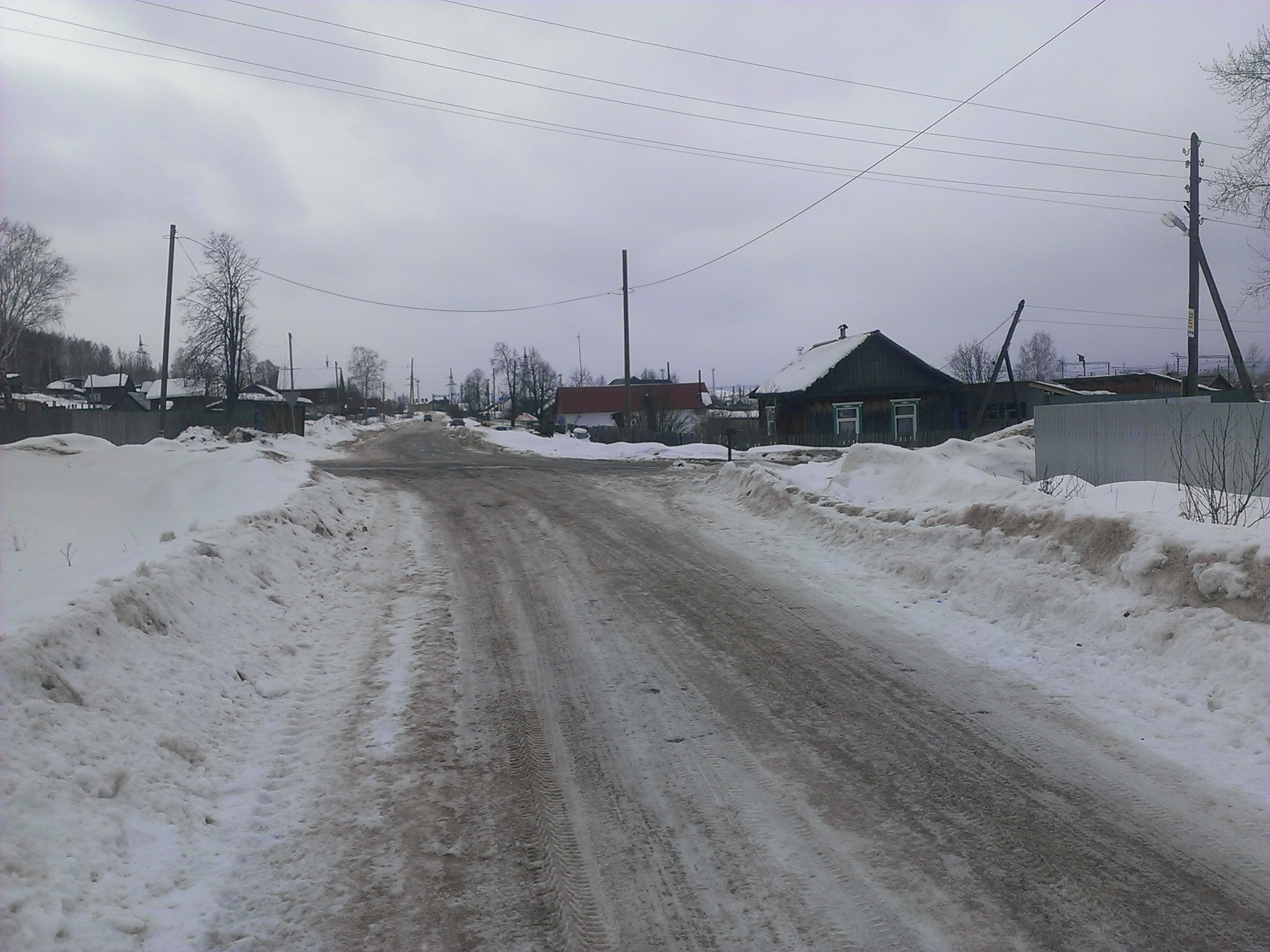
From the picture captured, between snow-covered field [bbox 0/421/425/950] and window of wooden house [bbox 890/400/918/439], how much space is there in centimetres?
3368

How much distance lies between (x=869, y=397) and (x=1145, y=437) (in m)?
26.0

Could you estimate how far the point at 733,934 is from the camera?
325 centimetres

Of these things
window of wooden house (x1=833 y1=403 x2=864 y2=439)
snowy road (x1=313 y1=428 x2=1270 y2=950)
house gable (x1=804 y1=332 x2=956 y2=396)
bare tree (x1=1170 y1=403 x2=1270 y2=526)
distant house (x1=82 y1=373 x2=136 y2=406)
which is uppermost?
distant house (x1=82 y1=373 x2=136 y2=406)

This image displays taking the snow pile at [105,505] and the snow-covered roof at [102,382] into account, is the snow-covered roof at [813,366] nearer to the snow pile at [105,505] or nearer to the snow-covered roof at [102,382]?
the snow pile at [105,505]

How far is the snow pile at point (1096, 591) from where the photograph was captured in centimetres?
520

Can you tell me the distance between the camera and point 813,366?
40188 mm

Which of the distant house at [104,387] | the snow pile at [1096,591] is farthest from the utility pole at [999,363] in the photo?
the distant house at [104,387]

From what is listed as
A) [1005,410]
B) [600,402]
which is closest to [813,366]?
[1005,410]

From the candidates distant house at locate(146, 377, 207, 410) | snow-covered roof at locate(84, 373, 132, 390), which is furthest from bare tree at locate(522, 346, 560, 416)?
snow-covered roof at locate(84, 373, 132, 390)

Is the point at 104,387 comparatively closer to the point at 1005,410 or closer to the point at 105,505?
the point at 105,505

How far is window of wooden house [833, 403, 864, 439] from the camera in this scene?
38.8 m

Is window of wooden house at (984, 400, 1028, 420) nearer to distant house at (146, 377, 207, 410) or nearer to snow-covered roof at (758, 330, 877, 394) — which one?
snow-covered roof at (758, 330, 877, 394)

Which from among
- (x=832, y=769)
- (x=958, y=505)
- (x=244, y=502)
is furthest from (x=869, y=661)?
(x=244, y=502)

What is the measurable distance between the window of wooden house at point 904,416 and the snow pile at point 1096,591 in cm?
2888
